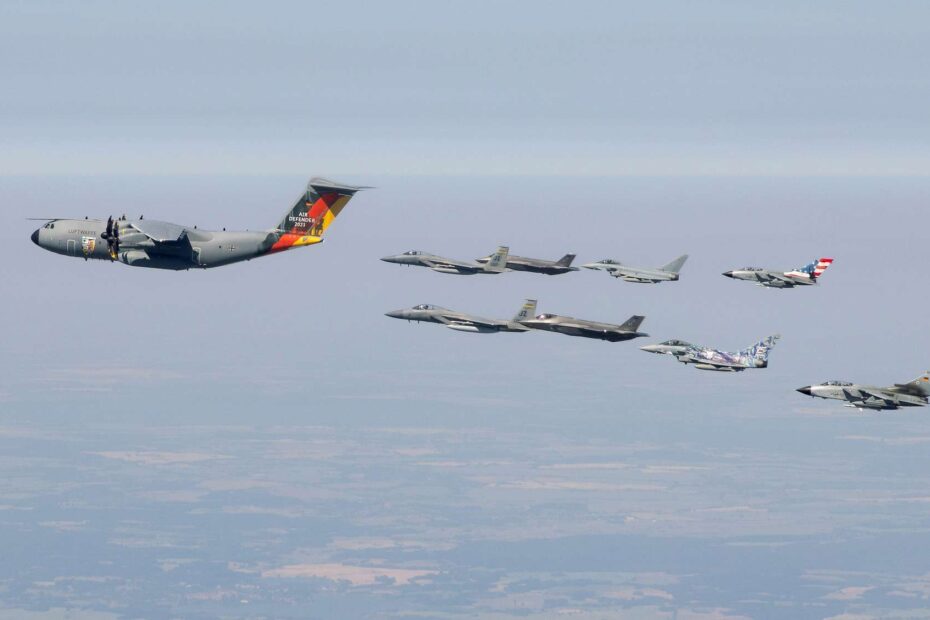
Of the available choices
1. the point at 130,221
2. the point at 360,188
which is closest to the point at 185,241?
the point at 130,221

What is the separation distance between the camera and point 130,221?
656 feet

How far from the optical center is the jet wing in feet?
646

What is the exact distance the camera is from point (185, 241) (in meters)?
199

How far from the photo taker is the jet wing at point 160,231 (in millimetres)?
196875

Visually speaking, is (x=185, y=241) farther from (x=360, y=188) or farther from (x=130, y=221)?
(x=360, y=188)

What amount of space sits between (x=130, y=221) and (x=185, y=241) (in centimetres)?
756

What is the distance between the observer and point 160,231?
19812 centimetres

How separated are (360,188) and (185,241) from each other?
76.3 ft

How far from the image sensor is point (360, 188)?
19925 cm

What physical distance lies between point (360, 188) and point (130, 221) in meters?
29.6
